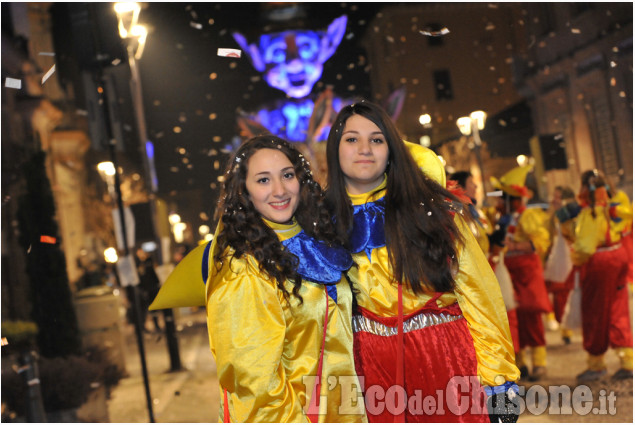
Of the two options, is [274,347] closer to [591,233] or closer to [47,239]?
[47,239]

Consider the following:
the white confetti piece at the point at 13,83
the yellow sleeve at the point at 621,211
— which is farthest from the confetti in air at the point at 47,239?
the yellow sleeve at the point at 621,211

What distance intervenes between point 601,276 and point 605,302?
0.25 metres

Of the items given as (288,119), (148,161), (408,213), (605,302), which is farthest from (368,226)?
(288,119)

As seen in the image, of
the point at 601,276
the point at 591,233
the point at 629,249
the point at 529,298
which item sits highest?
the point at 591,233

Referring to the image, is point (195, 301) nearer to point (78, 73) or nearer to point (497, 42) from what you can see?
point (78, 73)

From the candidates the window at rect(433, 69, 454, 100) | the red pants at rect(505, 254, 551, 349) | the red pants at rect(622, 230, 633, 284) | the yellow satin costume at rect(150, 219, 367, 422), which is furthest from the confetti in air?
the window at rect(433, 69, 454, 100)

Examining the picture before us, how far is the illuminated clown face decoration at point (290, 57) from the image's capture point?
10.7m

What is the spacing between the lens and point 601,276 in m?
6.34

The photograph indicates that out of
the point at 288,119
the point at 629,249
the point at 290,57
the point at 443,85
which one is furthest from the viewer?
the point at 288,119

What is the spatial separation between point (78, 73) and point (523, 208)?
188 inches

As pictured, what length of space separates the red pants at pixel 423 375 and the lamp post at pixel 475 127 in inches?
249

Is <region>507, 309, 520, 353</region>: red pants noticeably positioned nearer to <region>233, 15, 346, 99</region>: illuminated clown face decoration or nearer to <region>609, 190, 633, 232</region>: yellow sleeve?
<region>609, 190, 633, 232</region>: yellow sleeve

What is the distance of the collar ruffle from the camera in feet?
7.93

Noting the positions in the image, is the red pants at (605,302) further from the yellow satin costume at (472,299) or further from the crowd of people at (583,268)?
the yellow satin costume at (472,299)
